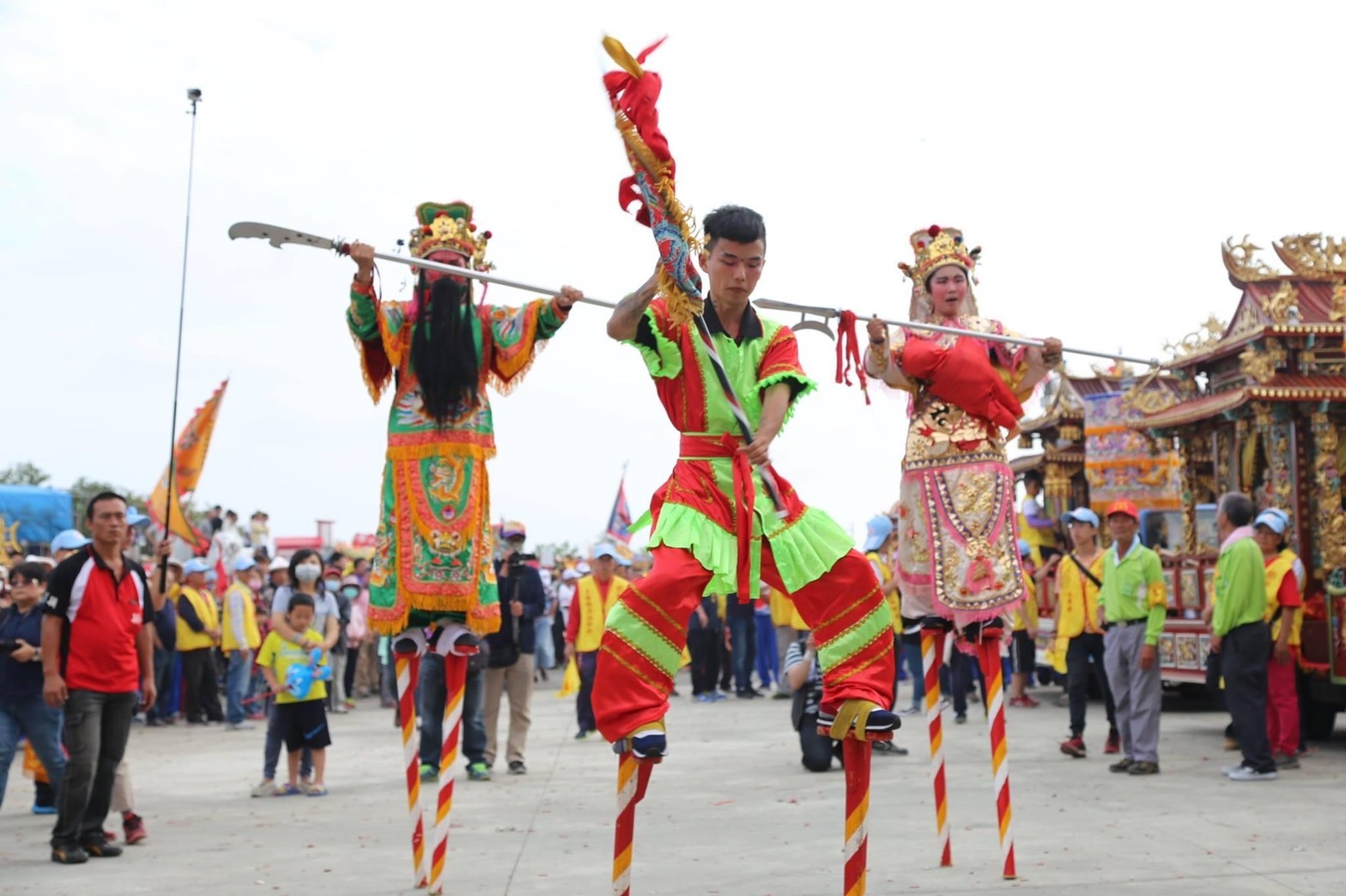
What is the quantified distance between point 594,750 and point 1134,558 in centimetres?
501

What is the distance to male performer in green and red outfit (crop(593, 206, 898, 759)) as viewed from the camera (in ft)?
14.5

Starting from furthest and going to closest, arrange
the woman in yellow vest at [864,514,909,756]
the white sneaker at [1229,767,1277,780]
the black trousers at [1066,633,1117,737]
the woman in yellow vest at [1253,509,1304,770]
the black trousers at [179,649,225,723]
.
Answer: the black trousers at [179,649,225,723] → the woman in yellow vest at [864,514,909,756] → the black trousers at [1066,633,1117,737] → the woman in yellow vest at [1253,509,1304,770] → the white sneaker at [1229,767,1277,780]

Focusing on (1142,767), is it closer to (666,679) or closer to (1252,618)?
(1252,618)

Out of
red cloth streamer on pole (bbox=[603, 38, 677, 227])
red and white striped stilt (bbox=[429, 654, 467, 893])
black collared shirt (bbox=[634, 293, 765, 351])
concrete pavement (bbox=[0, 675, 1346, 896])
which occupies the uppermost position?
red cloth streamer on pole (bbox=[603, 38, 677, 227])

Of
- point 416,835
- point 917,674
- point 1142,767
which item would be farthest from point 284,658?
point 917,674

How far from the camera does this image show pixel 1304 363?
13039mm

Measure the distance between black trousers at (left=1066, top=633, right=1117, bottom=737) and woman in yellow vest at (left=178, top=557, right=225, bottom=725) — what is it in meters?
9.97

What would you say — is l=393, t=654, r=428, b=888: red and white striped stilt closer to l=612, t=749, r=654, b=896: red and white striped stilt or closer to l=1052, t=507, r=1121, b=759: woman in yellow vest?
l=612, t=749, r=654, b=896: red and white striped stilt

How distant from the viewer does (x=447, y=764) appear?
5984 mm

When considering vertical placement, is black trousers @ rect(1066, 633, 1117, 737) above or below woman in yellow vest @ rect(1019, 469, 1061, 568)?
below

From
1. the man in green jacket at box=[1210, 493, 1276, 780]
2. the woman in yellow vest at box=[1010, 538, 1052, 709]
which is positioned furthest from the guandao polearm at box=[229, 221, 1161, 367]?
the woman in yellow vest at box=[1010, 538, 1052, 709]

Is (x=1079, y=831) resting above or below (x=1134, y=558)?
below

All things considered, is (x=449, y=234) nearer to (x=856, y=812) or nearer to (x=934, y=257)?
(x=934, y=257)

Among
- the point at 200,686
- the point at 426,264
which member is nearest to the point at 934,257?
the point at 426,264
